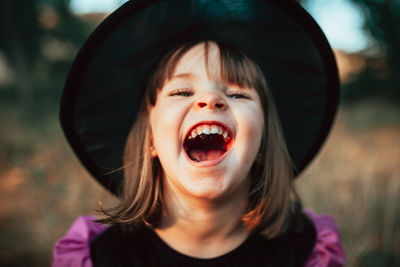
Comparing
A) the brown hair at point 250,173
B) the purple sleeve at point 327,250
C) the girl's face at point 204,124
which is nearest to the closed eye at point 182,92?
the girl's face at point 204,124

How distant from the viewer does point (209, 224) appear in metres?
1.41

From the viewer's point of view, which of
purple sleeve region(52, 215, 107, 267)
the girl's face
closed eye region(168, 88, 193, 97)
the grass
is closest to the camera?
the girl's face

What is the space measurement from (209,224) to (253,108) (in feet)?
1.76

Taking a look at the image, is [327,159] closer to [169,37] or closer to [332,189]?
[332,189]

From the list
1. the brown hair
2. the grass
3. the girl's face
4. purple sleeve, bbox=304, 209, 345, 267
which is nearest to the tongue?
the girl's face

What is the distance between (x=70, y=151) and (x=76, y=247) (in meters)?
3.51

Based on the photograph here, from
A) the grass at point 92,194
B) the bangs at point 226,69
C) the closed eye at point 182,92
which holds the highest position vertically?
the bangs at point 226,69

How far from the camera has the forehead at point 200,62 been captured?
133 cm

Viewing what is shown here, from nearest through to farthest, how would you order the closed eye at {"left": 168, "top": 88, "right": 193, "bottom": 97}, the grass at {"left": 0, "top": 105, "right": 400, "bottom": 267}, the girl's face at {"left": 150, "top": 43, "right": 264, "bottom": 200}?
the girl's face at {"left": 150, "top": 43, "right": 264, "bottom": 200}, the closed eye at {"left": 168, "top": 88, "right": 193, "bottom": 97}, the grass at {"left": 0, "top": 105, "right": 400, "bottom": 267}

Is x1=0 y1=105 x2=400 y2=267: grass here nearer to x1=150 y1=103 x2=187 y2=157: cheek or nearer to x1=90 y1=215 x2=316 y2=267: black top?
x1=90 y1=215 x2=316 y2=267: black top

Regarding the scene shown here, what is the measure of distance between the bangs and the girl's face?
2 centimetres

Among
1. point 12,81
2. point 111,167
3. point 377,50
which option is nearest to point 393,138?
point 377,50

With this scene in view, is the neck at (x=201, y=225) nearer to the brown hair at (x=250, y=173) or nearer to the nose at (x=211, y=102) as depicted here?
the brown hair at (x=250, y=173)

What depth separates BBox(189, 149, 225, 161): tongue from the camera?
144 centimetres
